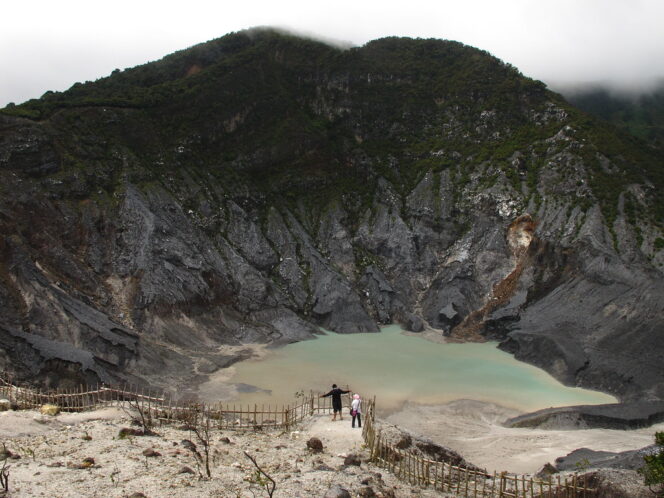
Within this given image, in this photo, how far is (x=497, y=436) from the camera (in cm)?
2547

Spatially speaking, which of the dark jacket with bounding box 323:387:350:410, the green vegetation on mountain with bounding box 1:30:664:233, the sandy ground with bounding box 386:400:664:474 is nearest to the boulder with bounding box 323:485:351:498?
the dark jacket with bounding box 323:387:350:410

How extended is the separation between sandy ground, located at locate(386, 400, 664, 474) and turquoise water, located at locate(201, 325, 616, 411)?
1.26 meters

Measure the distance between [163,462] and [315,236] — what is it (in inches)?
1850

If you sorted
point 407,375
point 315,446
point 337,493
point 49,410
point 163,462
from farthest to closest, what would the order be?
point 407,375, point 49,410, point 315,446, point 163,462, point 337,493

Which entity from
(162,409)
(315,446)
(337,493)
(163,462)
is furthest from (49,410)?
(337,493)

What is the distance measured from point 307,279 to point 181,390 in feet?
78.6

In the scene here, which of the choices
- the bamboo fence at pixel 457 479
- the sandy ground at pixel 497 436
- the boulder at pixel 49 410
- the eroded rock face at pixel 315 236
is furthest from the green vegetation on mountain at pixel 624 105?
the boulder at pixel 49 410

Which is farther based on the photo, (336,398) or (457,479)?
(336,398)

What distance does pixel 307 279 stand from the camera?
54.9 meters

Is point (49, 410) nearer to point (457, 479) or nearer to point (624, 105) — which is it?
point (457, 479)

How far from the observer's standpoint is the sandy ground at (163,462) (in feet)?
41.1

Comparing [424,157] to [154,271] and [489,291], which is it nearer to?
[489,291]

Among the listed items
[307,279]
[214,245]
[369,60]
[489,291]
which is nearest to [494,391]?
[489,291]

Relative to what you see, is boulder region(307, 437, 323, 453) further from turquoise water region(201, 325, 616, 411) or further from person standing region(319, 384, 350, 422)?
turquoise water region(201, 325, 616, 411)
